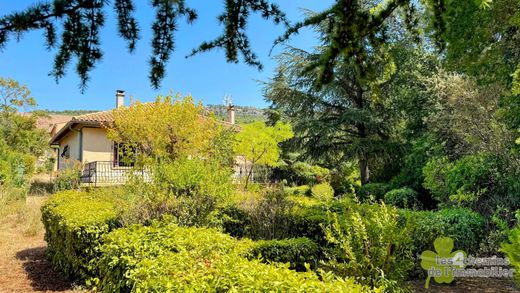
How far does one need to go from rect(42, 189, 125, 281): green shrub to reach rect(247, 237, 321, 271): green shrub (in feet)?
7.28

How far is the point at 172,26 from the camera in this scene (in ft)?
6.55

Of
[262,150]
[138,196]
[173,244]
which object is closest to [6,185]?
[262,150]

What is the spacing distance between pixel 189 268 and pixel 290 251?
2423mm

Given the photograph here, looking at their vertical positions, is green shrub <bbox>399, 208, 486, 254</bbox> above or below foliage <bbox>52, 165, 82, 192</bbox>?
below

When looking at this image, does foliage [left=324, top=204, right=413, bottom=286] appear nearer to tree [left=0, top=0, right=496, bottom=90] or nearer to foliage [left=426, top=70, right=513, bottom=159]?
tree [left=0, top=0, right=496, bottom=90]

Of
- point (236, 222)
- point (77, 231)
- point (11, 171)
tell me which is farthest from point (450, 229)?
point (11, 171)

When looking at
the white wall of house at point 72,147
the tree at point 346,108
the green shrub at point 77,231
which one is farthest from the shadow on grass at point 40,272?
the tree at point 346,108

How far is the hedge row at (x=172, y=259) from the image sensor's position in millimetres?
2236

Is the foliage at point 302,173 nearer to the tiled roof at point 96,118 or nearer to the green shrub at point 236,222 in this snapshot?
the tiled roof at point 96,118

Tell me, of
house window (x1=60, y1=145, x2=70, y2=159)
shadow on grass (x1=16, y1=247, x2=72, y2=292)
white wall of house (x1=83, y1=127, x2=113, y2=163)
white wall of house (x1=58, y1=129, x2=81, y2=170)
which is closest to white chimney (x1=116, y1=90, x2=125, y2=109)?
white wall of house (x1=58, y1=129, x2=81, y2=170)

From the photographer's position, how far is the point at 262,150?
14.3 metres

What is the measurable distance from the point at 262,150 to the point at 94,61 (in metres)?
12.5

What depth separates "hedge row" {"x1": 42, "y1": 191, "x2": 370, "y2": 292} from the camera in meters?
2.24

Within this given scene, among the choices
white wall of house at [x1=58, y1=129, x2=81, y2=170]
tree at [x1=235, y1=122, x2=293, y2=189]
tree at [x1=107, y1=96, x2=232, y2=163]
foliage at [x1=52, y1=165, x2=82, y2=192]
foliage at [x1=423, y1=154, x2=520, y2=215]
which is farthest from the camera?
white wall of house at [x1=58, y1=129, x2=81, y2=170]
